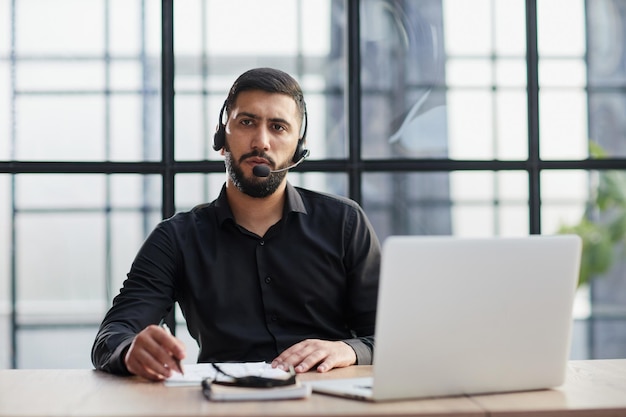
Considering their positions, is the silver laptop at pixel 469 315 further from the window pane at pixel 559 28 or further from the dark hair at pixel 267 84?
the window pane at pixel 559 28

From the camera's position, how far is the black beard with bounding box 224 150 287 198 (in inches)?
94.3

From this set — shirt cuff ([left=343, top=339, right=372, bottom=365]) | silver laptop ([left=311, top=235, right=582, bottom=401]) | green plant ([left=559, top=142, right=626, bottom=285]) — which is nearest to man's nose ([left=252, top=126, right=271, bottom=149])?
shirt cuff ([left=343, top=339, right=372, bottom=365])

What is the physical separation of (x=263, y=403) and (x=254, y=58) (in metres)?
2.23

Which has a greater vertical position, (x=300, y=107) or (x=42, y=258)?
(x=300, y=107)

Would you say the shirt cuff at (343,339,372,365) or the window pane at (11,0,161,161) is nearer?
the shirt cuff at (343,339,372,365)

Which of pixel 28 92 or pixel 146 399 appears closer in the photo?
pixel 146 399

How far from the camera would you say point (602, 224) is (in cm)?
363

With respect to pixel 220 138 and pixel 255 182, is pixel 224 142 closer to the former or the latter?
pixel 220 138

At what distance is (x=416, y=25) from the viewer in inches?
137

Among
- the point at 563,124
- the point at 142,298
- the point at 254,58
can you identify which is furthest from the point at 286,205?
the point at 563,124

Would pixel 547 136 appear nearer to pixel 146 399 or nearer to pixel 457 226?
pixel 457 226

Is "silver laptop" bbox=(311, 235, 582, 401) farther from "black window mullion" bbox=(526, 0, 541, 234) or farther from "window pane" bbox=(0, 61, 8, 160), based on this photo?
"window pane" bbox=(0, 61, 8, 160)

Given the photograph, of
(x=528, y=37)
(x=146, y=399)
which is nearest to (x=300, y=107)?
(x=146, y=399)

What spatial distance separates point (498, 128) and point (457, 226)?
45 cm
